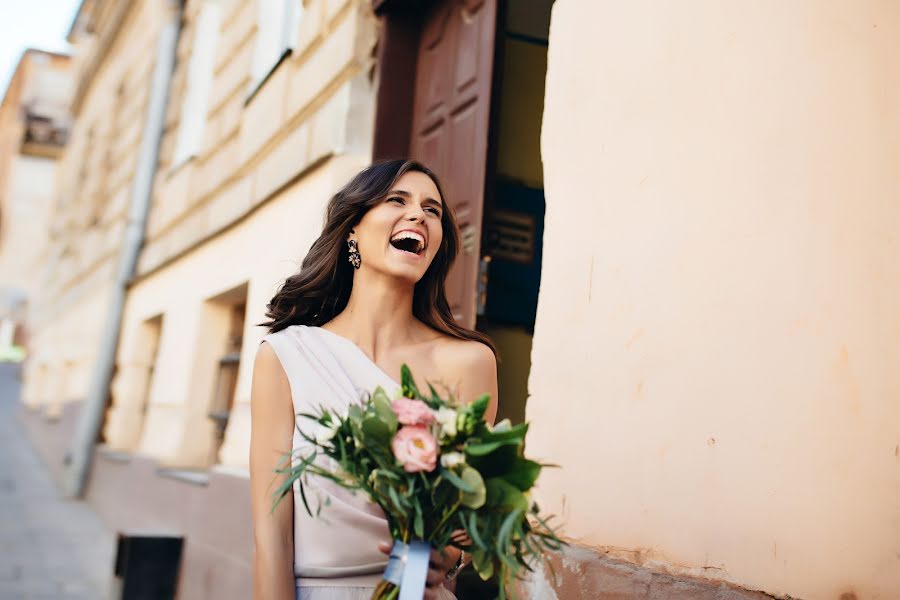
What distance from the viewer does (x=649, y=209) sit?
2.42 meters

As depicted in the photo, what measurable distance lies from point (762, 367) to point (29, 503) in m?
9.38

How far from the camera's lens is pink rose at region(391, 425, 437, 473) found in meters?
1.41

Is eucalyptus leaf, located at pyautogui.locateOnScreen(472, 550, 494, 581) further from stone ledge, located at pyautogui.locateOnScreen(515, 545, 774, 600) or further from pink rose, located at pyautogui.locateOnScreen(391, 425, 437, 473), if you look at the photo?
stone ledge, located at pyautogui.locateOnScreen(515, 545, 774, 600)

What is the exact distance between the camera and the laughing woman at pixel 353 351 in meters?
1.94

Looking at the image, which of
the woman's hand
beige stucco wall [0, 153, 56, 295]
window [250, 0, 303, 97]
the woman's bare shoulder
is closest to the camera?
the woman's hand

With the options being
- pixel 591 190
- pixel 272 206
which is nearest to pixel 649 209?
pixel 591 190

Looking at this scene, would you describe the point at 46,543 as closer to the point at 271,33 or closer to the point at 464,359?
the point at 271,33

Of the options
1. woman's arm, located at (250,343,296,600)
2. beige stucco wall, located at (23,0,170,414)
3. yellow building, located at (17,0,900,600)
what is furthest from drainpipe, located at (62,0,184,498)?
woman's arm, located at (250,343,296,600)

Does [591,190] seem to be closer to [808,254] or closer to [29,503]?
[808,254]

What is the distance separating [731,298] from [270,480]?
1.22 meters

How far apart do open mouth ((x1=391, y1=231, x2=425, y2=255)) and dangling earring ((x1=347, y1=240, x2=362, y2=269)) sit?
179 millimetres

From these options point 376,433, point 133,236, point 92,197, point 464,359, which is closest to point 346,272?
Answer: point 464,359

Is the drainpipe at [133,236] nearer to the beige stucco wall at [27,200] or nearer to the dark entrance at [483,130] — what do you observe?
the dark entrance at [483,130]

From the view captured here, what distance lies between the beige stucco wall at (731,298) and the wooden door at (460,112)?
110 cm
